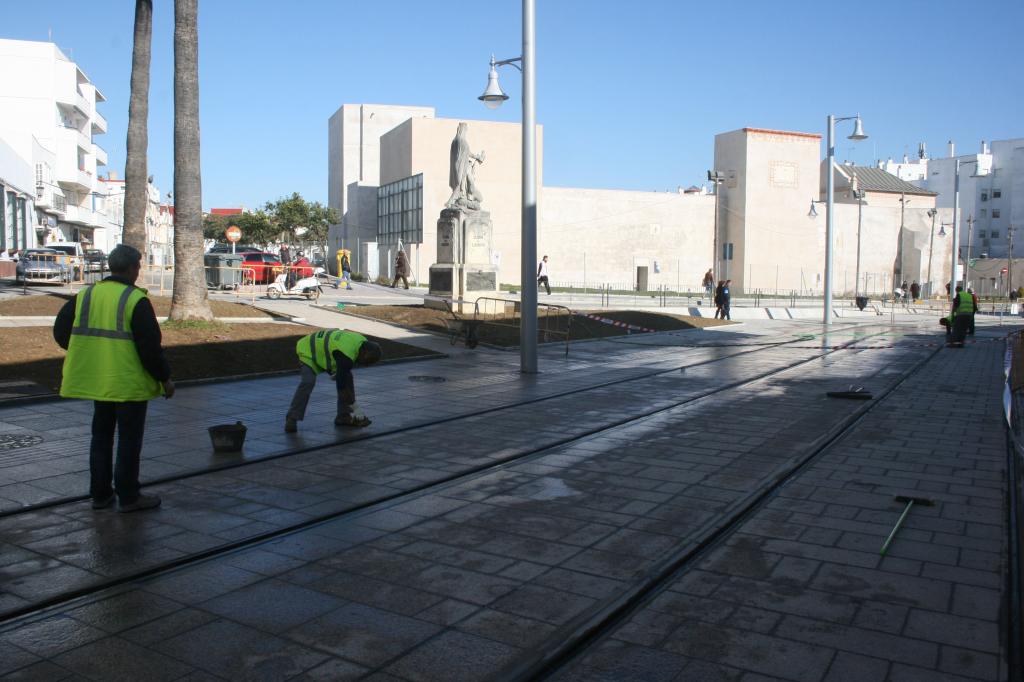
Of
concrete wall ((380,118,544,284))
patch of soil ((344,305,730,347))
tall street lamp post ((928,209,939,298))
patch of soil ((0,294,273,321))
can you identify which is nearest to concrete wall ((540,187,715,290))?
concrete wall ((380,118,544,284))

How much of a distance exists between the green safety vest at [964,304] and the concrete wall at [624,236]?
35.7 m

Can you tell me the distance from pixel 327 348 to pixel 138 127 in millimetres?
14017

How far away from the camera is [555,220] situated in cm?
5712

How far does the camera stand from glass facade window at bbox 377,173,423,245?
50.2m

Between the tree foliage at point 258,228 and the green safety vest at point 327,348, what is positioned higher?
the tree foliage at point 258,228

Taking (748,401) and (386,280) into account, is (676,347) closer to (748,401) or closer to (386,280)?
(748,401)

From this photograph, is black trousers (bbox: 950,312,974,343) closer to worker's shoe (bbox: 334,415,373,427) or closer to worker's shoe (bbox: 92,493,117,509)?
worker's shoe (bbox: 334,415,373,427)

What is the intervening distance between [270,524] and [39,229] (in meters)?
53.7

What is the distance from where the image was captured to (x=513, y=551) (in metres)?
5.34

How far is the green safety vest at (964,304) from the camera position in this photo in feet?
71.1

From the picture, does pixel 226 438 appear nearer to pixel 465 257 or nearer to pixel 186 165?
pixel 186 165

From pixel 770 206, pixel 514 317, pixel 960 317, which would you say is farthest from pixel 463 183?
pixel 770 206

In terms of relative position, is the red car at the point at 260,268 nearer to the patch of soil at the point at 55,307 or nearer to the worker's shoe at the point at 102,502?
the patch of soil at the point at 55,307

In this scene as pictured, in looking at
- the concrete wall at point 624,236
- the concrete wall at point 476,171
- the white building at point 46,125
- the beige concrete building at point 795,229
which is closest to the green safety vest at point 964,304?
the concrete wall at point 476,171
